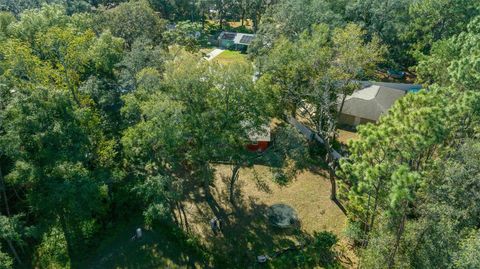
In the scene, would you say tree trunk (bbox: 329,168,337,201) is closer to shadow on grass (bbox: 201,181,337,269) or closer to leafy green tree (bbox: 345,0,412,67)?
shadow on grass (bbox: 201,181,337,269)

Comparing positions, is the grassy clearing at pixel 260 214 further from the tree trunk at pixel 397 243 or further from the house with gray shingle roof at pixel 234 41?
the house with gray shingle roof at pixel 234 41

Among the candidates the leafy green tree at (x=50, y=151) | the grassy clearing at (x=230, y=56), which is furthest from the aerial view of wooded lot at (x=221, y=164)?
the grassy clearing at (x=230, y=56)

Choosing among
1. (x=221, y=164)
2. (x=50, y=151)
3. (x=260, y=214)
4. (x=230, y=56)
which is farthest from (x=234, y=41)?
(x=50, y=151)

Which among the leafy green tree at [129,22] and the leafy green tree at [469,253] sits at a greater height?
the leafy green tree at [129,22]

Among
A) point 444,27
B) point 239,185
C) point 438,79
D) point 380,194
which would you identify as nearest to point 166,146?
point 239,185

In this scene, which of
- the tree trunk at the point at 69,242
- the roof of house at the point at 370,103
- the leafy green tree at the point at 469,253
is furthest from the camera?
the roof of house at the point at 370,103

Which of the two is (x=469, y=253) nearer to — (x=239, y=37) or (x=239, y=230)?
(x=239, y=230)
